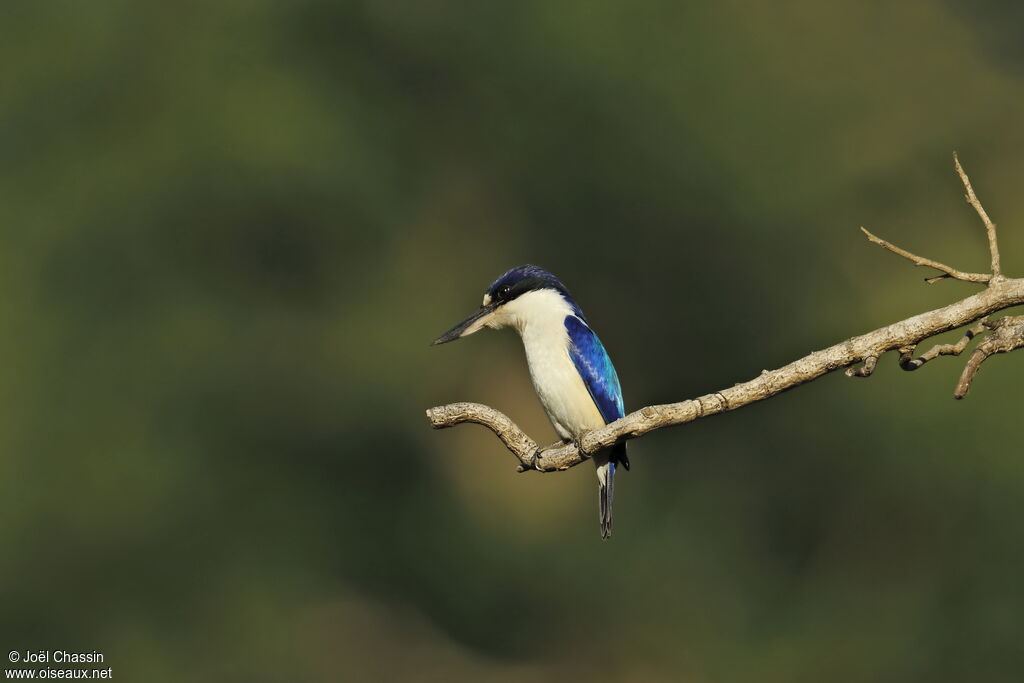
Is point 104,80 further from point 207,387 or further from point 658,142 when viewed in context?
point 658,142

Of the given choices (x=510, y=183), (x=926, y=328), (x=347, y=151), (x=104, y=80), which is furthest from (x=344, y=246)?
(x=926, y=328)

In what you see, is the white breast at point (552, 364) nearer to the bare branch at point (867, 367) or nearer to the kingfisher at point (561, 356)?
the kingfisher at point (561, 356)

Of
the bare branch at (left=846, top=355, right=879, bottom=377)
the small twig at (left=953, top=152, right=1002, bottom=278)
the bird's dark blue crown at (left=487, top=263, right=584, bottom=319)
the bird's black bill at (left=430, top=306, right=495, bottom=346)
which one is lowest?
the bare branch at (left=846, top=355, right=879, bottom=377)

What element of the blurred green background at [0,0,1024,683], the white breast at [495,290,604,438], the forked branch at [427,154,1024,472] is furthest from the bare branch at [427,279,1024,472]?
the blurred green background at [0,0,1024,683]

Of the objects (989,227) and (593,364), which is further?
(593,364)

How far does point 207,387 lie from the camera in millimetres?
12688

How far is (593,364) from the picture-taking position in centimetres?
380

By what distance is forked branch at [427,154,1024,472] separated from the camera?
7.02 ft

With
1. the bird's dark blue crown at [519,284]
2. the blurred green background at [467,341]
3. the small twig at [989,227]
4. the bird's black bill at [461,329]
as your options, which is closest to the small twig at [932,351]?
the small twig at [989,227]

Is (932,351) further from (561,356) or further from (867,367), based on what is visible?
(561,356)

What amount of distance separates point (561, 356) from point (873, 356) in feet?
5.44

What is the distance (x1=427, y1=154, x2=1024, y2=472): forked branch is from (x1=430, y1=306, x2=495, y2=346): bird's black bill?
0.75 m

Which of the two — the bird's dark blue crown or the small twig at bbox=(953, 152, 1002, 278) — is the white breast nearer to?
the bird's dark blue crown

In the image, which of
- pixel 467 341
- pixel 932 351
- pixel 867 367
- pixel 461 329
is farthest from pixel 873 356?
pixel 467 341
